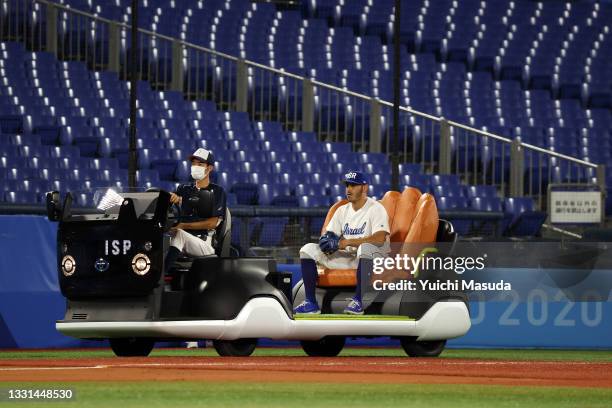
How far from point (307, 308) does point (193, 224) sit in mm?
1566

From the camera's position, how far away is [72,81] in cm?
2869

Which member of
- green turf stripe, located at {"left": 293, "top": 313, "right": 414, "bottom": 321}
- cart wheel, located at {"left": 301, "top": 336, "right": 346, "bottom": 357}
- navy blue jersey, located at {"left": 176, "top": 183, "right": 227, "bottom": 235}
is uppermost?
navy blue jersey, located at {"left": 176, "top": 183, "right": 227, "bottom": 235}

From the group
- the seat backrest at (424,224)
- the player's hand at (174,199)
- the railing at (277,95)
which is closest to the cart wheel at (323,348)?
the seat backrest at (424,224)

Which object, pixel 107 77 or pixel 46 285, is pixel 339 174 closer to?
pixel 107 77

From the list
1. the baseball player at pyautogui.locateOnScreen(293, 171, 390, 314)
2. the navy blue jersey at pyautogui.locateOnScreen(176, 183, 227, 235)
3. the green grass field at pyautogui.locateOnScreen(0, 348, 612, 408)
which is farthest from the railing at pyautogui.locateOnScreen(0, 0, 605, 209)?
the green grass field at pyautogui.locateOnScreen(0, 348, 612, 408)

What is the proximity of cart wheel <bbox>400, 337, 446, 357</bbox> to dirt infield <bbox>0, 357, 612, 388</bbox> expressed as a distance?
93 centimetres

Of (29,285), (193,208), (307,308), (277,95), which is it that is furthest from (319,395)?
(277,95)

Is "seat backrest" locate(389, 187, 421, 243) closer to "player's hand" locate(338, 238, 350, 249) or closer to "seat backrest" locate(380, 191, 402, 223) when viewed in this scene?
"seat backrest" locate(380, 191, 402, 223)

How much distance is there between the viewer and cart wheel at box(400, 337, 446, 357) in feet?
52.9

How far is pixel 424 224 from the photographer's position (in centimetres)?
1591

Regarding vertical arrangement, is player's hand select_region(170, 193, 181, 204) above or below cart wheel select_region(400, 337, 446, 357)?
above

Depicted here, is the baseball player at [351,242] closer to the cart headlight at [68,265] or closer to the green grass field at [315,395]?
the cart headlight at [68,265]

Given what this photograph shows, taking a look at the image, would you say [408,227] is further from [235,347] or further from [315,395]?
[315,395]

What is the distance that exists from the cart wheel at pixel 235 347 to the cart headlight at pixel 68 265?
1.60 metres
